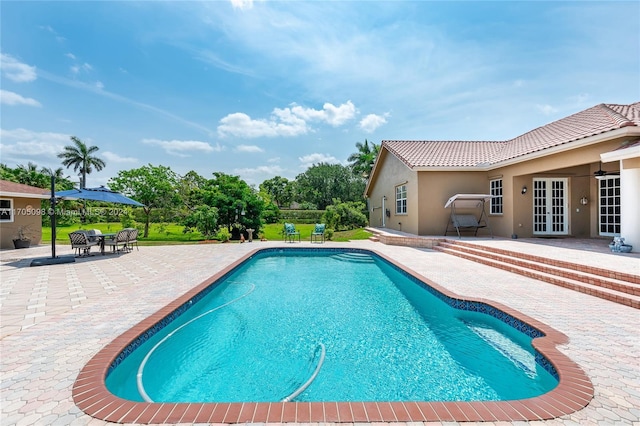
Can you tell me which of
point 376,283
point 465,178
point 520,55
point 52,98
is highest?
point 520,55

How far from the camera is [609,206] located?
37.9ft

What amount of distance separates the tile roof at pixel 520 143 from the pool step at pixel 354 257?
517 cm

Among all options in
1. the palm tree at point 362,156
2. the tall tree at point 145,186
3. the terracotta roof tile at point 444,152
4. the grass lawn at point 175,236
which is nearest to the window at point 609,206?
the terracotta roof tile at point 444,152

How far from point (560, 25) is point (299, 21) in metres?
10.8

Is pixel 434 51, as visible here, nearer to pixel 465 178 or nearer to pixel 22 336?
pixel 465 178

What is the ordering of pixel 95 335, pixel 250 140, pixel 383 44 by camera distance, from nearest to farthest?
pixel 95 335 < pixel 383 44 < pixel 250 140

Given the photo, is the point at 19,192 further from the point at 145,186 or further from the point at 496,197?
the point at 496,197

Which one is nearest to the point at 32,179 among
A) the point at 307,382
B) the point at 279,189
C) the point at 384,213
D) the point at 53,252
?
the point at 279,189

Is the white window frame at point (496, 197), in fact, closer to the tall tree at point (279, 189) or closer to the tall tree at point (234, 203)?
the tall tree at point (234, 203)

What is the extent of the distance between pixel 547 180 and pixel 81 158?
5945 cm

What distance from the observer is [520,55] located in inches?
531

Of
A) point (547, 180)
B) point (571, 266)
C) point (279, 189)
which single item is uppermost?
point (279, 189)

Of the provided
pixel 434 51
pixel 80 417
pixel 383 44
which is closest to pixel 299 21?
pixel 383 44

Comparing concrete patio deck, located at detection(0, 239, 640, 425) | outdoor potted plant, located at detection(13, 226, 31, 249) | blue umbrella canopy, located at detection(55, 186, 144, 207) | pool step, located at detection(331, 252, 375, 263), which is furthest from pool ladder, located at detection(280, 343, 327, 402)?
outdoor potted plant, located at detection(13, 226, 31, 249)
